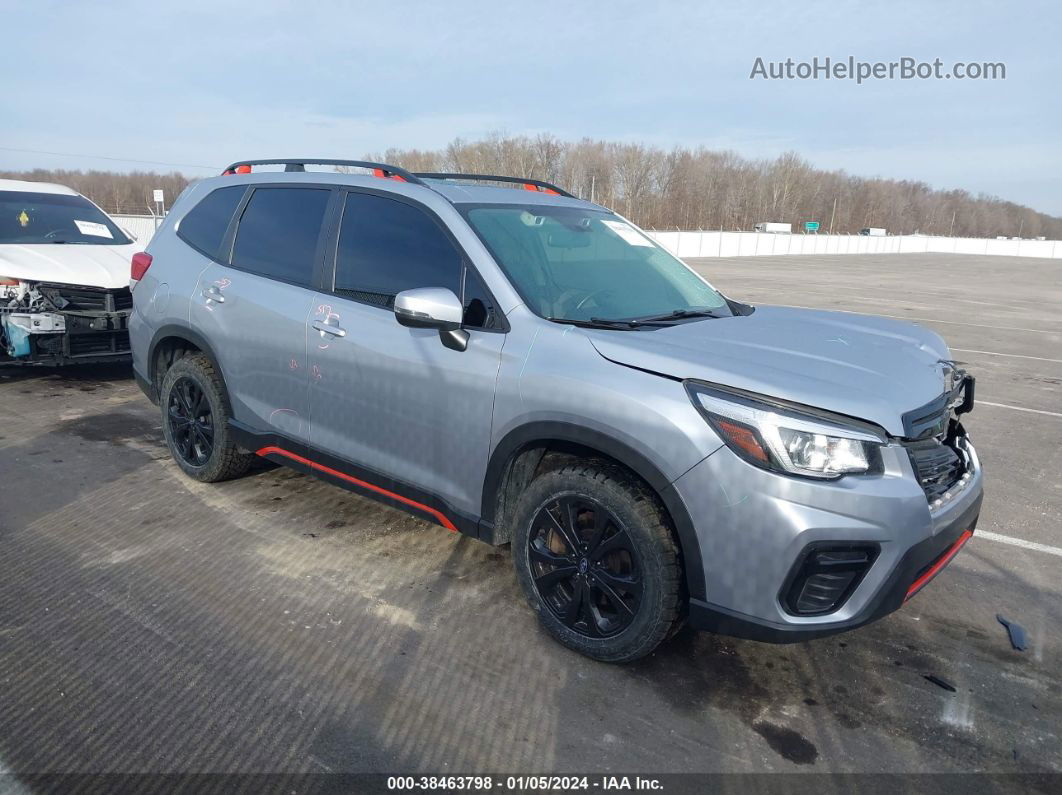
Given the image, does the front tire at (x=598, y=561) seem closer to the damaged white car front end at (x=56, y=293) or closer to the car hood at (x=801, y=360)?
the car hood at (x=801, y=360)

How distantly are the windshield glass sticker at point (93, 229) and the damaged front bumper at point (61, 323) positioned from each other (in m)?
1.49

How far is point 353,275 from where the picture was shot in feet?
12.6

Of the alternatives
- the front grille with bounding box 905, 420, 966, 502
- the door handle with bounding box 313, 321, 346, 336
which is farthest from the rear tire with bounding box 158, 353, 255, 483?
the front grille with bounding box 905, 420, 966, 502

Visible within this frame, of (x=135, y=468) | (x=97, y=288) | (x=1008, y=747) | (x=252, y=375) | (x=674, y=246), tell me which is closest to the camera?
(x=1008, y=747)

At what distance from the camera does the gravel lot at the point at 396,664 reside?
2.62 m

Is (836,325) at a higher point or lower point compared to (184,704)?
higher

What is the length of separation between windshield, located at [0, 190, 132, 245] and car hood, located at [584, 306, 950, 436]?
699 cm

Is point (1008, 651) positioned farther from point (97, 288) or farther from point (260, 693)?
point (97, 288)

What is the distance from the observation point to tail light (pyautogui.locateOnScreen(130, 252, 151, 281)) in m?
5.11

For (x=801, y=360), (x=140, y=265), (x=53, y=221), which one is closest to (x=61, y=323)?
(x=53, y=221)

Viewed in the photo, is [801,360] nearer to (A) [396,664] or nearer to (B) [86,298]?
(A) [396,664]

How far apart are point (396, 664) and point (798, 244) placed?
55706 millimetres

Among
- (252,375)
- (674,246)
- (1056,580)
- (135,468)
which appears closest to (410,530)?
(252,375)

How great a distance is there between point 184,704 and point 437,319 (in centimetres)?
167
